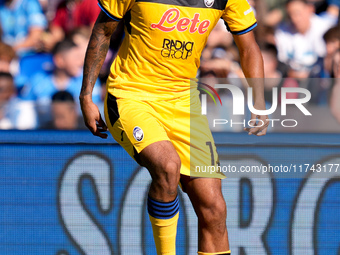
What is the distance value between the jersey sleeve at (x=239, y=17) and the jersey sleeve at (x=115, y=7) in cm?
72

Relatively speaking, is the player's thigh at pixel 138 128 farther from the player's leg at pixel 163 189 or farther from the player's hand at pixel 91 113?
the player's hand at pixel 91 113

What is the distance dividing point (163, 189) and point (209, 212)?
0.45m

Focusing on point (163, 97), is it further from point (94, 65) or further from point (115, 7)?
point (115, 7)

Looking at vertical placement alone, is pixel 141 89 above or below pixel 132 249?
above

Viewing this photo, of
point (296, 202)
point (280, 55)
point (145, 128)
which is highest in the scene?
point (280, 55)

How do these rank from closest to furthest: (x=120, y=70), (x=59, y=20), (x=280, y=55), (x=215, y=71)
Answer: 1. (x=120, y=70)
2. (x=215, y=71)
3. (x=280, y=55)
4. (x=59, y=20)

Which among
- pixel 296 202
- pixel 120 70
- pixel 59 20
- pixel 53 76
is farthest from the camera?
pixel 59 20

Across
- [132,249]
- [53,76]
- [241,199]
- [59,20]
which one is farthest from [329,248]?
[59,20]

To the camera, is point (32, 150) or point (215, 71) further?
point (215, 71)

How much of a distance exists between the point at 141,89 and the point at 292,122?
5.49 feet

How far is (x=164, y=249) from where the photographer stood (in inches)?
146

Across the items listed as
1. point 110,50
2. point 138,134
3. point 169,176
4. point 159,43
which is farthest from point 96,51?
point 110,50

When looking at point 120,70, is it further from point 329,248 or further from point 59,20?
point 59,20

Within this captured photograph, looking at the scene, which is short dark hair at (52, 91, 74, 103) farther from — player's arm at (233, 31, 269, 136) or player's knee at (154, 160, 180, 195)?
player's knee at (154, 160, 180, 195)
